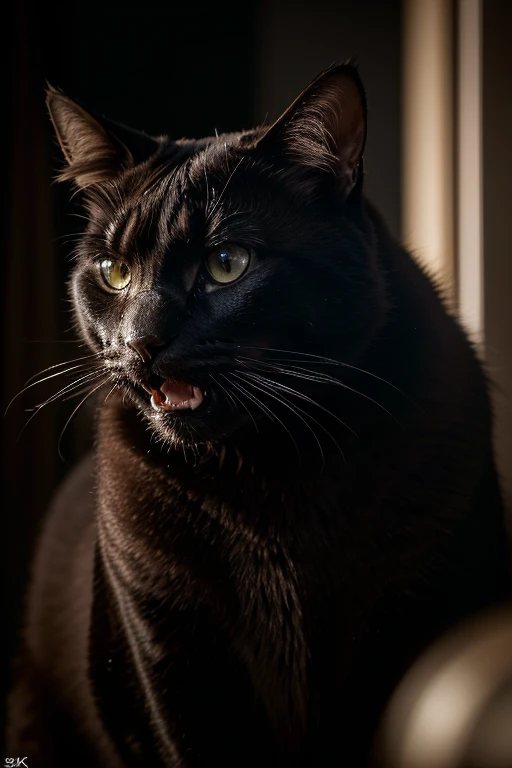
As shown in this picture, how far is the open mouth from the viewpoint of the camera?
0.66m

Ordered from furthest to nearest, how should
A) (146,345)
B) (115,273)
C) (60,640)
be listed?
(60,640) < (115,273) < (146,345)

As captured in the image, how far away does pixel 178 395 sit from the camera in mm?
670

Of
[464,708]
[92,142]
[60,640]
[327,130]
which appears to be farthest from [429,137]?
[60,640]

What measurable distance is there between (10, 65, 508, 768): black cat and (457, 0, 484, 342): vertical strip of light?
100 millimetres

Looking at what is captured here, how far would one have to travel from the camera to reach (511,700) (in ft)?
1.58

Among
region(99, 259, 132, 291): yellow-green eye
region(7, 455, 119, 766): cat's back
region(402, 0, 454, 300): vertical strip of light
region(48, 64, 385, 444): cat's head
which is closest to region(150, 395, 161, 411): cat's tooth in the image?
region(48, 64, 385, 444): cat's head

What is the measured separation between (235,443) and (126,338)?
0.16 m

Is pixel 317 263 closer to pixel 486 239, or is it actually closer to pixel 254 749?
pixel 486 239

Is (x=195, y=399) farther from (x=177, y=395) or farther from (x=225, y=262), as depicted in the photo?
(x=225, y=262)

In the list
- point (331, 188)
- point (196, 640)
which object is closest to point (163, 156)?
point (331, 188)

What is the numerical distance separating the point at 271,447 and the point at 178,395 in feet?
0.37

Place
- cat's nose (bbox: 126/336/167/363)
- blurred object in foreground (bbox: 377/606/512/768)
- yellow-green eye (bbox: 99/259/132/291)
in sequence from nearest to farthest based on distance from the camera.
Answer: blurred object in foreground (bbox: 377/606/512/768) < cat's nose (bbox: 126/336/167/363) < yellow-green eye (bbox: 99/259/132/291)

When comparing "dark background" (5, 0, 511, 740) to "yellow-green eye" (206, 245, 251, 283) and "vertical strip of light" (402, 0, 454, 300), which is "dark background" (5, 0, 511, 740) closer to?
"vertical strip of light" (402, 0, 454, 300)

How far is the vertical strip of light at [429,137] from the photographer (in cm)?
81
